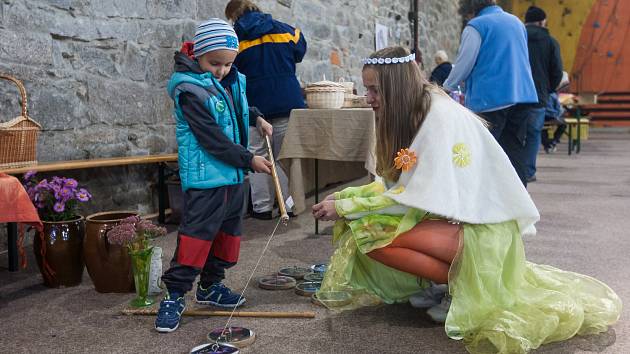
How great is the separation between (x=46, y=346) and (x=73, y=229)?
0.77 metres

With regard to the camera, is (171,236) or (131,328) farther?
(171,236)

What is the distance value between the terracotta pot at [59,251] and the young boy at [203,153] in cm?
68

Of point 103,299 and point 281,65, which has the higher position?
point 281,65

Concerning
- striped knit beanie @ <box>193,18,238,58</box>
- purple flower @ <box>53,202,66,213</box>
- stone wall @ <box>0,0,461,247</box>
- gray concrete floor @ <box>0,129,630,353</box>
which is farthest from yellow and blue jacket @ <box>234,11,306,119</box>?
striped knit beanie @ <box>193,18,238,58</box>

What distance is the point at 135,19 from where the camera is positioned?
3990 mm

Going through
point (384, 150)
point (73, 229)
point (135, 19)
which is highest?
point (135, 19)

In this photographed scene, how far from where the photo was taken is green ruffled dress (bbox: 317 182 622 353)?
2.03 meters

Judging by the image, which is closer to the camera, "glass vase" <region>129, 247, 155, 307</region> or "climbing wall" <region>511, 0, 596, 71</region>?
"glass vase" <region>129, 247, 155, 307</region>

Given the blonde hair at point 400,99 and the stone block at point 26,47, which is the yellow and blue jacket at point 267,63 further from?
the blonde hair at point 400,99

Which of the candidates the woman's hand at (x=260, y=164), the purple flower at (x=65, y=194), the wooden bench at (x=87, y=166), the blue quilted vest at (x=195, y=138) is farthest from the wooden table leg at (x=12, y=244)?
the woman's hand at (x=260, y=164)

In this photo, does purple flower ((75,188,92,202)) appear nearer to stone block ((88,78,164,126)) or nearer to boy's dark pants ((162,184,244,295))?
boy's dark pants ((162,184,244,295))

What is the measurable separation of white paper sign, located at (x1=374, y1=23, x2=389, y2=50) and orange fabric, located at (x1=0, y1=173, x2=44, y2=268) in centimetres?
587

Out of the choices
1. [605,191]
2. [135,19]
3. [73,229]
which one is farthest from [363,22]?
[73,229]

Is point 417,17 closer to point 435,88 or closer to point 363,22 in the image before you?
point 363,22
